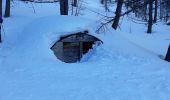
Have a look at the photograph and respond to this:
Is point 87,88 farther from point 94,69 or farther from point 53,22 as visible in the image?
point 53,22

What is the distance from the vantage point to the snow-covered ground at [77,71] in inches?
361

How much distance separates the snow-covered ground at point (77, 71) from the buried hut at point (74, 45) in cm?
25

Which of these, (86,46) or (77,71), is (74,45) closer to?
(86,46)

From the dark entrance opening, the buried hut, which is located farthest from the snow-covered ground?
the dark entrance opening

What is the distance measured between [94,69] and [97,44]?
9.71ft

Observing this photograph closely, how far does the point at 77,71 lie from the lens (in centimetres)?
1152

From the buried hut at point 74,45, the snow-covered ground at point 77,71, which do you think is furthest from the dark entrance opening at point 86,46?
the snow-covered ground at point 77,71

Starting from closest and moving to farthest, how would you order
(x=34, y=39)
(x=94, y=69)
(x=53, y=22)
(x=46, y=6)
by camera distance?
(x=94, y=69) → (x=34, y=39) → (x=53, y=22) → (x=46, y=6)

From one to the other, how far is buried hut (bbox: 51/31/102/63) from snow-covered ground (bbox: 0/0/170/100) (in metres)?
0.25

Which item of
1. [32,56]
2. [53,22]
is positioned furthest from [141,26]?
[32,56]

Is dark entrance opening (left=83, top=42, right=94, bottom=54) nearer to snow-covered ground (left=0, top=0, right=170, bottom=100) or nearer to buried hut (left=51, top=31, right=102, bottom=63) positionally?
buried hut (left=51, top=31, right=102, bottom=63)

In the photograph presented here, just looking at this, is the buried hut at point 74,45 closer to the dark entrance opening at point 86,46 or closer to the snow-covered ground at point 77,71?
the dark entrance opening at point 86,46

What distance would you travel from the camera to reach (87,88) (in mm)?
9641

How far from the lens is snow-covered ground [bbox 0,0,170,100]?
916 centimetres
